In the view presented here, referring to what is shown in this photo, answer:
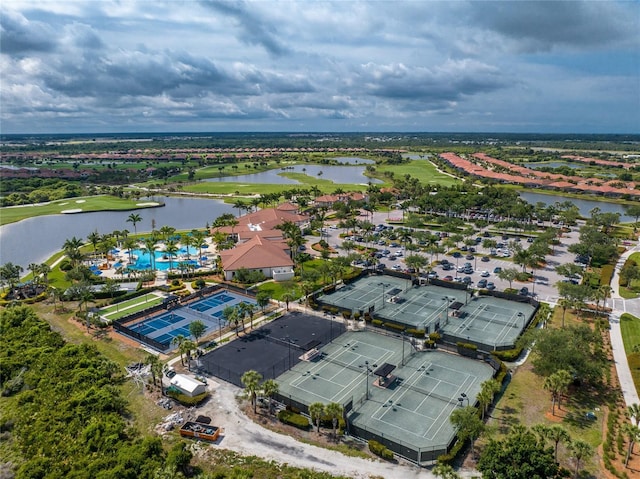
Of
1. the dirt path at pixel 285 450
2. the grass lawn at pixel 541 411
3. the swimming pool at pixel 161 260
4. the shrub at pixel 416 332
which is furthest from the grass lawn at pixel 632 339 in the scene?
the swimming pool at pixel 161 260

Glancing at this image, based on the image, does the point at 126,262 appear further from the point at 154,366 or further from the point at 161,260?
the point at 154,366

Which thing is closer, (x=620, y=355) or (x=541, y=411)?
(x=541, y=411)

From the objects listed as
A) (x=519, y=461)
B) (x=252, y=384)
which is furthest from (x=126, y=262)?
(x=519, y=461)

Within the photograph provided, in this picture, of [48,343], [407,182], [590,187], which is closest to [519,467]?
[48,343]

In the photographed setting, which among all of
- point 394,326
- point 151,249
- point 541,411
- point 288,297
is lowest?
point 541,411

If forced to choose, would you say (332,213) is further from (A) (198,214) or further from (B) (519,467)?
(B) (519,467)
